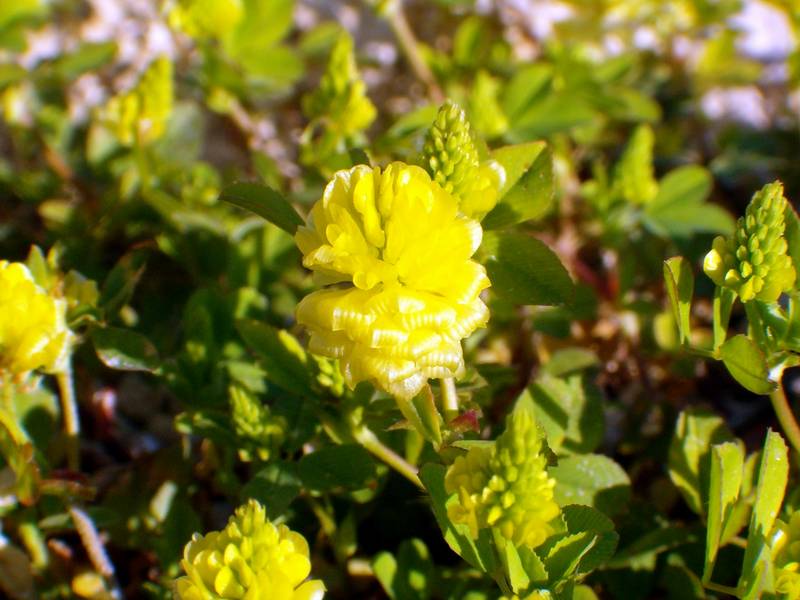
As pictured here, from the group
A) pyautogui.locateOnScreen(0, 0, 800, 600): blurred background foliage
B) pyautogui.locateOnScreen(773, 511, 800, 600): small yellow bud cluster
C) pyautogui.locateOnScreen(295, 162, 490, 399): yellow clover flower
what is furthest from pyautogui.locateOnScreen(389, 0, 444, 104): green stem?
pyautogui.locateOnScreen(773, 511, 800, 600): small yellow bud cluster

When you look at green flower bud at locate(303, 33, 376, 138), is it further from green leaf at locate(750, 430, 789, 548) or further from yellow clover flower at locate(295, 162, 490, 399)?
green leaf at locate(750, 430, 789, 548)

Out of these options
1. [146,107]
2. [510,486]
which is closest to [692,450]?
[510,486]

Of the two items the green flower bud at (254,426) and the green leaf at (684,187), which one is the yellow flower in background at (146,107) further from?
the green leaf at (684,187)

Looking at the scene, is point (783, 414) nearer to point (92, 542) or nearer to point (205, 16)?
point (92, 542)

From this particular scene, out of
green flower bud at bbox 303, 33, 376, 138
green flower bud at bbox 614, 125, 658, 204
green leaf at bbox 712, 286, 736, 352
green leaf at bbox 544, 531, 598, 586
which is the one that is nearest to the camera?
green leaf at bbox 544, 531, 598, 586

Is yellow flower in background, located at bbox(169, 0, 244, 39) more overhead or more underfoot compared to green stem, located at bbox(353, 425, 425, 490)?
more overhead

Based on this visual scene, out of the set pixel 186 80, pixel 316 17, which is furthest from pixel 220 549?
pixel 316 17
